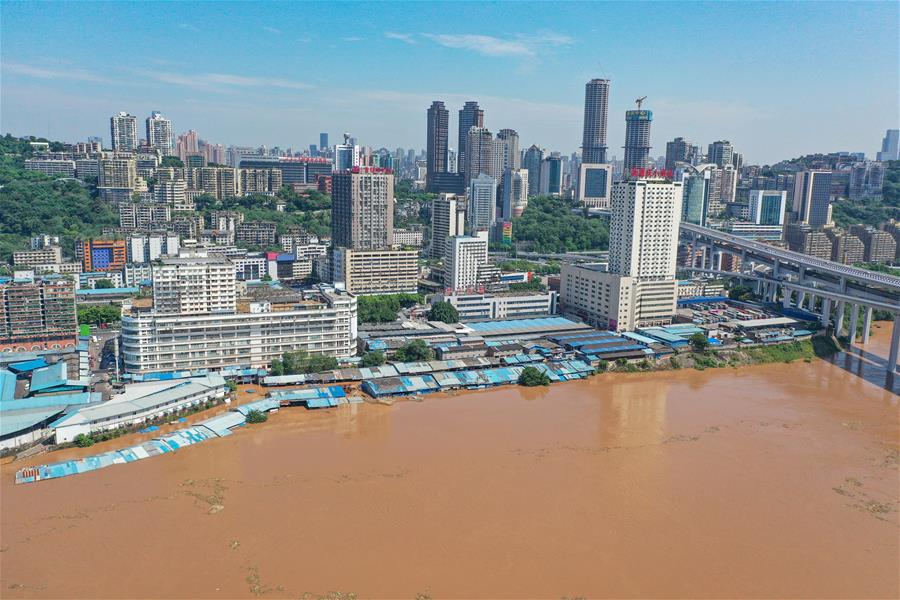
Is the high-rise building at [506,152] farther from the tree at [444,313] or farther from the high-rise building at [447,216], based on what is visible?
the tree at [444,313]

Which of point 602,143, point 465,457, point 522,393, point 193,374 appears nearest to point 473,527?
point 465,457

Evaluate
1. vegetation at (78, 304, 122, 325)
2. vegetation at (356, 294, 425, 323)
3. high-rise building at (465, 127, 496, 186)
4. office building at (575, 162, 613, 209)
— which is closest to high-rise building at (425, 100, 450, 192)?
high-rise building at (465, 127, 496, 186)

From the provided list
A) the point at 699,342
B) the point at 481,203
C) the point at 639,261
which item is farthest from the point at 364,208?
the point at 481,203

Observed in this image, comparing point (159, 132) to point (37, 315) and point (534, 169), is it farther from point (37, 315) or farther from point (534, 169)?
point (37, 315)

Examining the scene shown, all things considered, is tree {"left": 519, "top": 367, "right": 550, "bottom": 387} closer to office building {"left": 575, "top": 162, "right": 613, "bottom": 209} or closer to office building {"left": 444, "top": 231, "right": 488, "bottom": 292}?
office building {"left": 444, "top": 231, "right": 488, "bottom": 292}

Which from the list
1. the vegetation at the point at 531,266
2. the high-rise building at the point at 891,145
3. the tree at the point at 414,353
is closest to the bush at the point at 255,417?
the tree at the point at 414,353
